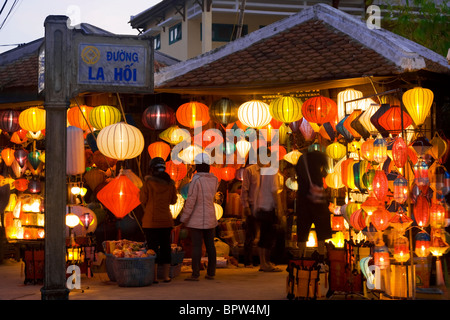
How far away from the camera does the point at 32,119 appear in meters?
13.6

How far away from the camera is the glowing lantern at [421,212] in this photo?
365 inches

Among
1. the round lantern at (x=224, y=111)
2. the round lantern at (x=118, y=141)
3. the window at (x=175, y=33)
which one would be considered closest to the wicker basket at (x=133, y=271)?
the round lantern at (x=118, y=141)

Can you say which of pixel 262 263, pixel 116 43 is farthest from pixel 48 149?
pixel 262 263

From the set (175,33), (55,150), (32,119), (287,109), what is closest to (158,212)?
(287,109)

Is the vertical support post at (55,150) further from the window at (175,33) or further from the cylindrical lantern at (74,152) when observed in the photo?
the window at (175,33)

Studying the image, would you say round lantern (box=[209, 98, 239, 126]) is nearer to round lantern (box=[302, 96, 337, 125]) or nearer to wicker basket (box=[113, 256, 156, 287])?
round lantern (box=[302, 96, 337, 125])

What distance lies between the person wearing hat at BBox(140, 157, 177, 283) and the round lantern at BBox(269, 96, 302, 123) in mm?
2192

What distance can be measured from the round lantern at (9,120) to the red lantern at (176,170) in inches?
125

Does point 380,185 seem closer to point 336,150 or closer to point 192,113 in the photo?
point 336,150

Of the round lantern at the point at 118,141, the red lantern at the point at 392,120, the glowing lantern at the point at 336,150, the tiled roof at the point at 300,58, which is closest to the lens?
the red lantern at the point at 392,120

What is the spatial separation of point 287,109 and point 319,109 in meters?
0.59

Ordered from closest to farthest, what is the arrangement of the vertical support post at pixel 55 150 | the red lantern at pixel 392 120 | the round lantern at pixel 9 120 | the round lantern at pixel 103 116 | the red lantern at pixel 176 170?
the vertical support post at pixel 55 150, the red lantern at pixel 392 120, the round lantern at pixel 103 116, the red lantern at pixel 176 170, the round lantern at pixel 9 120

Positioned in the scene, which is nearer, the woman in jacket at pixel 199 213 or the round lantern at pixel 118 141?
the woman in jacket at pixel 199 213

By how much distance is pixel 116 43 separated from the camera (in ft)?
23.6
